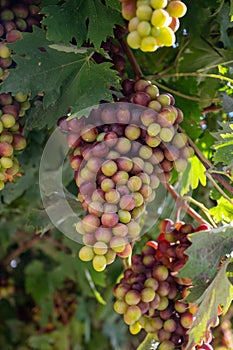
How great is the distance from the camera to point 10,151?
0.93 m

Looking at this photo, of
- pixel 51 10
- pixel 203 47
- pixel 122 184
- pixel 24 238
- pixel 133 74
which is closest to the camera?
Result: pixel 122 184

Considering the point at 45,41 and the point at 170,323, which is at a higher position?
the point at 45,41

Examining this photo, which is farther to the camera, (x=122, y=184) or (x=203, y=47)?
(x=203, y=47)

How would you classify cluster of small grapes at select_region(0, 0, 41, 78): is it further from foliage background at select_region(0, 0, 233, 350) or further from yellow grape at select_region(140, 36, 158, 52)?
yellow grape at select_region(140, 36, 158, 52)

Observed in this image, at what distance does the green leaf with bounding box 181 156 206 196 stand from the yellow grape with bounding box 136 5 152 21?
0.47 m

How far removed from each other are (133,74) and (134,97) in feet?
0.78

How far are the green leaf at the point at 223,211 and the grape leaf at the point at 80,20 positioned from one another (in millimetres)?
318

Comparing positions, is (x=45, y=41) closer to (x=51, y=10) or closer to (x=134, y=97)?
(x=51, y=10)

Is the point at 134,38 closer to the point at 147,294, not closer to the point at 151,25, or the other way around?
the point at 151,25

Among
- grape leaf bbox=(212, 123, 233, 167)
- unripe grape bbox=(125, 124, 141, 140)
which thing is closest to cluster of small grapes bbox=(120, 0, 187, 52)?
unripe grape bbox=(125, 124, 141, 140)

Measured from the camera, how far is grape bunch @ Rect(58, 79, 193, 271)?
2.65ft

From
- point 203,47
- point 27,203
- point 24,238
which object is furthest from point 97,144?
point 24,238

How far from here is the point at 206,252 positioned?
0.88m

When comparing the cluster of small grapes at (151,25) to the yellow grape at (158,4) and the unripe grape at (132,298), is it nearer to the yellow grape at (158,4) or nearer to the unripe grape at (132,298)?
the yellow grape at (158,4)
